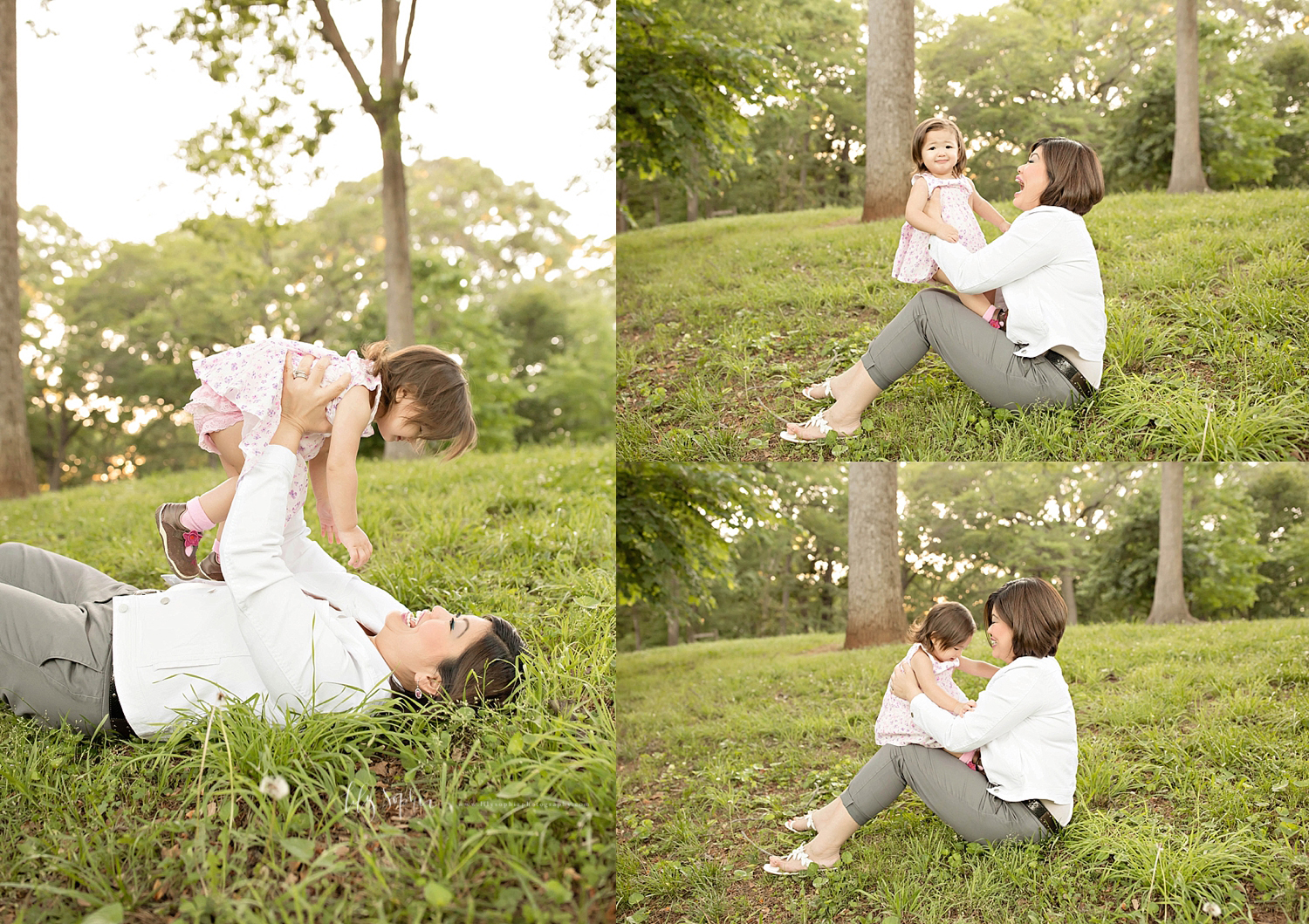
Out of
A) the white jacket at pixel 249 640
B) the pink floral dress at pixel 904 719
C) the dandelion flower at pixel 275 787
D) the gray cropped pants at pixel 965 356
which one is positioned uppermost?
the gray cropped pants at pixel 965 356

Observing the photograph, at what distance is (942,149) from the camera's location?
3.33 metres

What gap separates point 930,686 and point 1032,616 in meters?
0.48

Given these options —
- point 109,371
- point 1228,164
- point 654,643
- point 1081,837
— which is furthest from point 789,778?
point 109,371

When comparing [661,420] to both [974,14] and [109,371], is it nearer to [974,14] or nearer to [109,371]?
[974,14]

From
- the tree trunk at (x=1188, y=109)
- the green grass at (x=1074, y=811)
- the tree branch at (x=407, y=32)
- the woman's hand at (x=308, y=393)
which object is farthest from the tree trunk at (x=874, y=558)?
the tree branch at (x=407, y=32)

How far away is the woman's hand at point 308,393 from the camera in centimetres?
287

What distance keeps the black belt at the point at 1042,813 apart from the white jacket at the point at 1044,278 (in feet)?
5.70

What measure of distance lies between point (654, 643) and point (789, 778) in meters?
7.87

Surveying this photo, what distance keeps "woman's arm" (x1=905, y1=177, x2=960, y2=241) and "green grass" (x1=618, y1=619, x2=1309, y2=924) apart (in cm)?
237

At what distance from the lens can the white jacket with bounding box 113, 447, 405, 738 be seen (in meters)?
2.45

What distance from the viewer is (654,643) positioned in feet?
38.8

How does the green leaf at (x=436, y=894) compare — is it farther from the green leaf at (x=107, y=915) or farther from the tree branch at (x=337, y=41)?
the tree branch at (x=337, y=41)

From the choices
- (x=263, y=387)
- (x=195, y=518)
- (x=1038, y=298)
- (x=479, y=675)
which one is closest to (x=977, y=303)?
(x=1038, y=298)

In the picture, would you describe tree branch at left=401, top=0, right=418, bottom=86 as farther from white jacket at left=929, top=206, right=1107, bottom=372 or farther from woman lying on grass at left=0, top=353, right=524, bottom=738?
white jacket at left=929, top=206, right=1107, bottom=372
